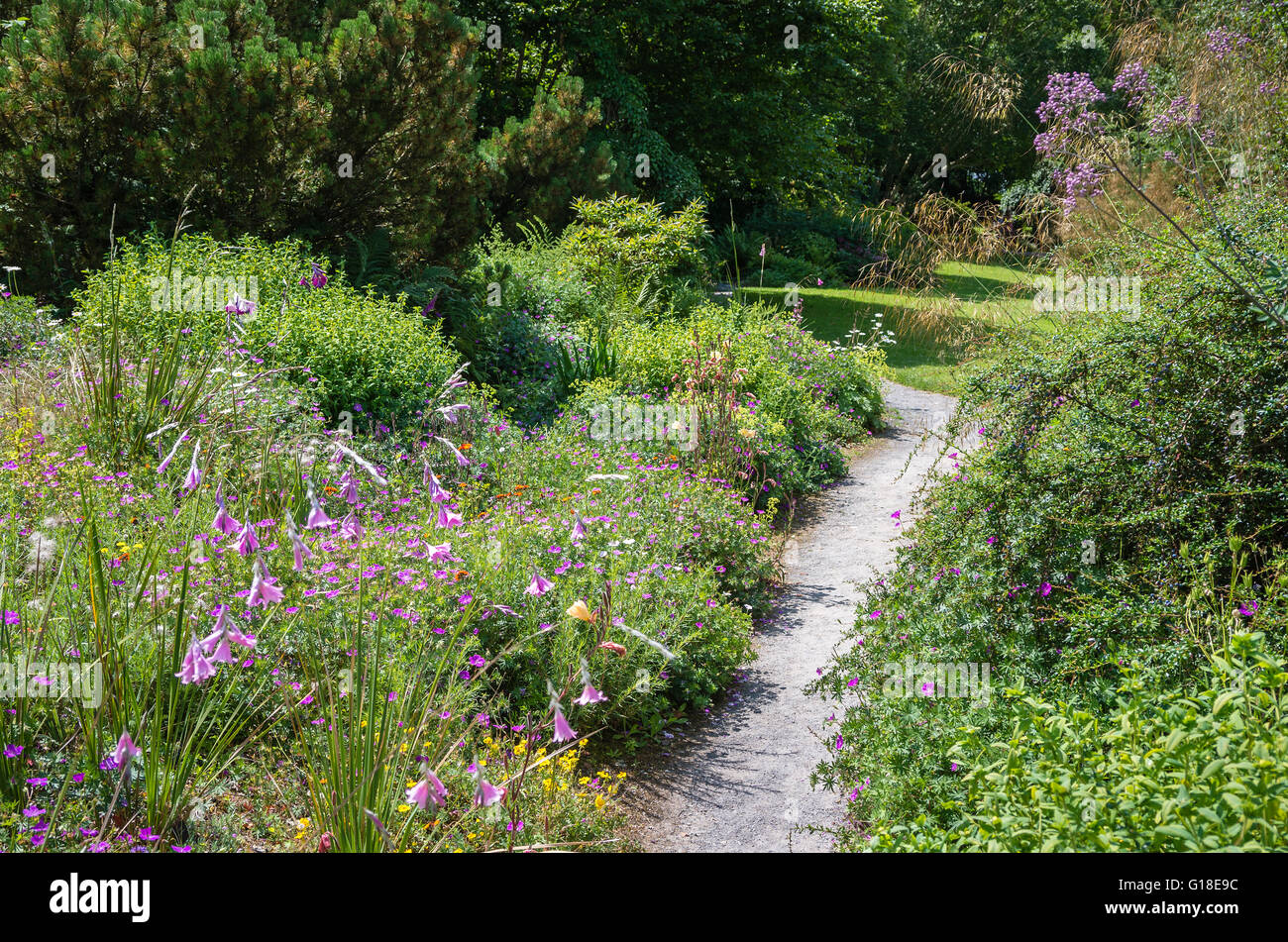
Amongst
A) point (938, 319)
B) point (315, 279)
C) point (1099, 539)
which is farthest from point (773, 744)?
point (315, 279)

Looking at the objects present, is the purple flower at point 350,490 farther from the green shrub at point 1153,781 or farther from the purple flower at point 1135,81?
the purple flower at point 1135,81

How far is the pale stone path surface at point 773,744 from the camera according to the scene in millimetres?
3398

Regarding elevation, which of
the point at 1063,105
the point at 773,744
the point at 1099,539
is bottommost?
the point at 773,744

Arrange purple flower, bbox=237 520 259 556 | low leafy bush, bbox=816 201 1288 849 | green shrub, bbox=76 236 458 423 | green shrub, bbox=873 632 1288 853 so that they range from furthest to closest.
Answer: green shrub, bbox=76 236 458 423
low leafy bush, bbox=816 201 1288 849
purple flower, bbox=237 520 259 556
green shrub, bbox=873 632 1288 853

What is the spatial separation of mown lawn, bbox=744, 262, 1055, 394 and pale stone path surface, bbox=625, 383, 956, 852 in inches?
51.1

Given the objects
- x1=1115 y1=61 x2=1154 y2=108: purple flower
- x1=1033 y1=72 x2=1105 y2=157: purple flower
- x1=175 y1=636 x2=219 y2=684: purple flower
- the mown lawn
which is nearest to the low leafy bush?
the mown lawn

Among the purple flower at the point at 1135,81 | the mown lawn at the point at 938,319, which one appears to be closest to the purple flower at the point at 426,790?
the mown lawn at the point at 938,319

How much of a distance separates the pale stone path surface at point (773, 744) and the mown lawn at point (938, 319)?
1297 mm

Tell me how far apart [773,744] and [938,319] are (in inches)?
164

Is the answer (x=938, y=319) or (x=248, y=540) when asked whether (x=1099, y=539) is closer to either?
(x=248, y=540)

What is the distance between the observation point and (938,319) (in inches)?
279

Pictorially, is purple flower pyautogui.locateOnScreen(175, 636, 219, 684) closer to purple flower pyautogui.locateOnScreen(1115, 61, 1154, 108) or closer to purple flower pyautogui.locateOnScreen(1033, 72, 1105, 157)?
purple flower pyautogui.locateOnScreen(1033, 72, 1105, 157)

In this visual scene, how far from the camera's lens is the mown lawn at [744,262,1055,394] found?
19.5 feet
